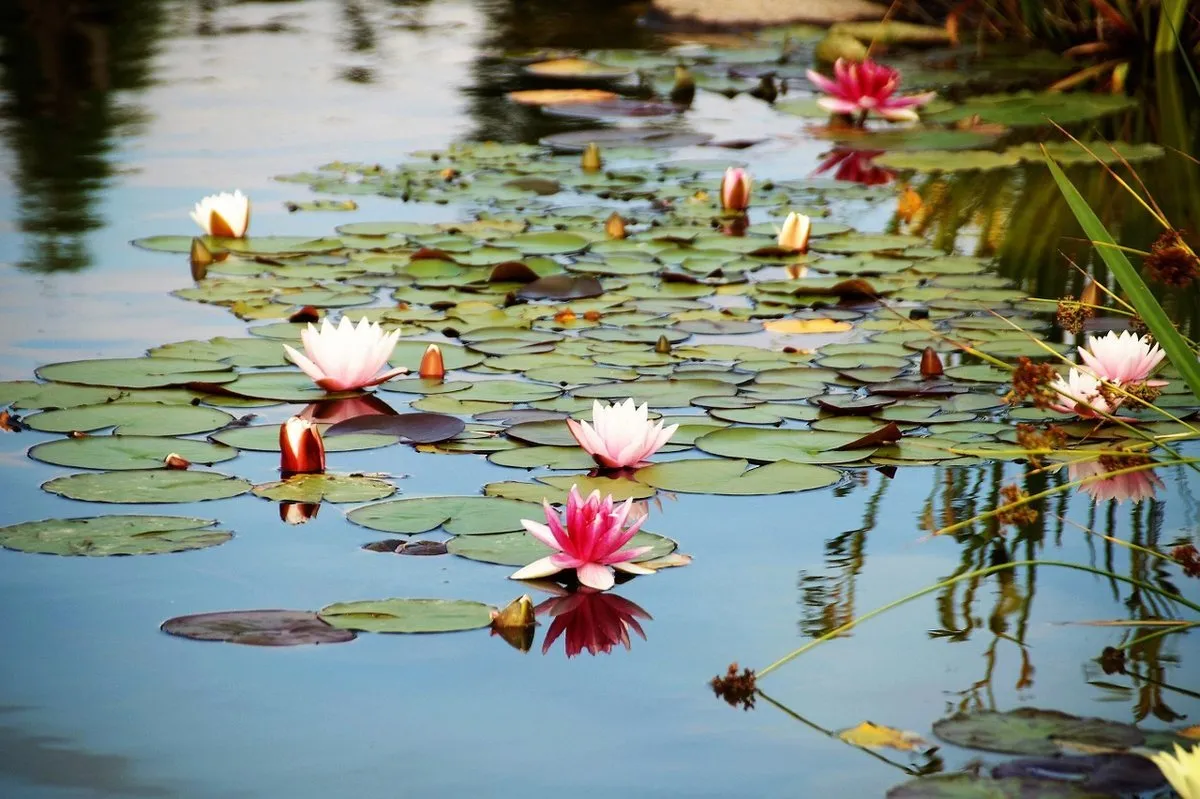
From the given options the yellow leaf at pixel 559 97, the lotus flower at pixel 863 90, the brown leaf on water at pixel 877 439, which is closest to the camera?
the brown leaf on water at pixel 877 439

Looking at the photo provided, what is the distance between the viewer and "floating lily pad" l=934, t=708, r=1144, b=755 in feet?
5.08

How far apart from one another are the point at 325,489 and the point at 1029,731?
1.17 meters

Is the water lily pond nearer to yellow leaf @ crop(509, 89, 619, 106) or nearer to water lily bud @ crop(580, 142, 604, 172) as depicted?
water lily bud @ crop(580, 142, 604, 172)

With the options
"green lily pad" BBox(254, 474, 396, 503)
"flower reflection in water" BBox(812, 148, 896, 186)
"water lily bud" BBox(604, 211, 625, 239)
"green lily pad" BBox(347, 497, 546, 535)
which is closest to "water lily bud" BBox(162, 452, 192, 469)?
"green lily pad" BBox(254, 474, 396, 503)

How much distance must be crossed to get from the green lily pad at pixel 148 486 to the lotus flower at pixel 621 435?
0.53 metres

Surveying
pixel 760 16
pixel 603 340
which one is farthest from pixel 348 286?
pixel 760 16

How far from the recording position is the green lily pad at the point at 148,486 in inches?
90.5

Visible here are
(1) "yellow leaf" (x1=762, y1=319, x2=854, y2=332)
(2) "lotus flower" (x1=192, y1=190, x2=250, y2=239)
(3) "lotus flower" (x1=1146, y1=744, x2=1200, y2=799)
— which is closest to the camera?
(3) "lotus flower" (x1=1146, y1=744, x2=1200, y2=799)

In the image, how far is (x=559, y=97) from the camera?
6965 mm

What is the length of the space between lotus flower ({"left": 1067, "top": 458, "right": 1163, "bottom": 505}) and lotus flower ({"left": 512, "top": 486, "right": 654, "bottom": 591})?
75 cm

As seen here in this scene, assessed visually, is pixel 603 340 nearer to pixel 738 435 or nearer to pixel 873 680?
pixel 738 435

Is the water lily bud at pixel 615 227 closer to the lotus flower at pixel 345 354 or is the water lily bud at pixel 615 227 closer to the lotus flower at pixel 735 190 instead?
the lotus flower at pixel 735 190

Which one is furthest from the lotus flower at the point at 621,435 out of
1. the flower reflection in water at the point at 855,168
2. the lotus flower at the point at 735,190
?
the flower reflection in water at the point at 855,168

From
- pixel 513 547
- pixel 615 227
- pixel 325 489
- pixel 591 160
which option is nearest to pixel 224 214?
pixel 615 227
